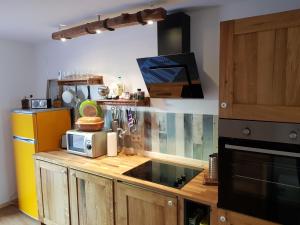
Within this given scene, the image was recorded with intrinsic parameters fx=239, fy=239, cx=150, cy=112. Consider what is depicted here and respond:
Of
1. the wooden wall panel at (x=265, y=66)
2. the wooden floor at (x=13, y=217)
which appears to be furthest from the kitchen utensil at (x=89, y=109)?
the wooden wall panel at (x=265, y=66)

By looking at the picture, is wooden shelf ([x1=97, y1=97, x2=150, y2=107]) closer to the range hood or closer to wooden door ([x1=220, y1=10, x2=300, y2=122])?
Answer: the range hood

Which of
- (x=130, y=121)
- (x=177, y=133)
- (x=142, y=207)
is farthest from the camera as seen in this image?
(x=130, y=121)

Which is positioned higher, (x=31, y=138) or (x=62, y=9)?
(x=62, y=9)

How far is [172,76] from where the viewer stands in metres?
2.03

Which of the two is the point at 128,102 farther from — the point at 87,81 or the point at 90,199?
the point at 90,199

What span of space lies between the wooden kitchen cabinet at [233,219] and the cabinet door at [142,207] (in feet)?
1.01

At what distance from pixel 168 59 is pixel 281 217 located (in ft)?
4.29

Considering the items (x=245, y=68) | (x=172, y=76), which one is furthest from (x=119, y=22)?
(x=245, y=68)

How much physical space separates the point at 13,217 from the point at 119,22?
2720mm

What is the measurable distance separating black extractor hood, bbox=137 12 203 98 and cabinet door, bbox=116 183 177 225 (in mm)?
868

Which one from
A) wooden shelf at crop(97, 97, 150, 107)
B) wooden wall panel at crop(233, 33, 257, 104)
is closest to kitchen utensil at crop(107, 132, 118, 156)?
wooden shelf at crop(97, 97, 150, 107)

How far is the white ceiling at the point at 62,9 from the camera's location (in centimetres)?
179

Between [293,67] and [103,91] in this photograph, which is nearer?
[293,67]

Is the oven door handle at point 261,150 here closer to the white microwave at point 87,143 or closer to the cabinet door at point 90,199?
the cabinet door at point 90,199
